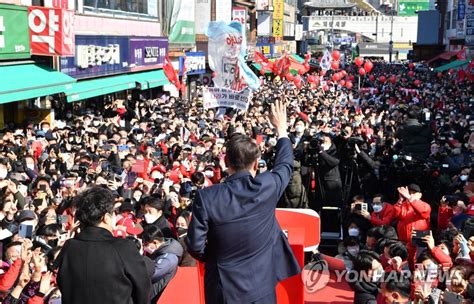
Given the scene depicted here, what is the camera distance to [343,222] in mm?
9359

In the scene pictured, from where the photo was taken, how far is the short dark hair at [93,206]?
143 inches

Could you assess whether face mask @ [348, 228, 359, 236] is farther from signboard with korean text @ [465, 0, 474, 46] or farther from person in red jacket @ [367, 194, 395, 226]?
signboard with korean text @ [465, 0, 474, 46]

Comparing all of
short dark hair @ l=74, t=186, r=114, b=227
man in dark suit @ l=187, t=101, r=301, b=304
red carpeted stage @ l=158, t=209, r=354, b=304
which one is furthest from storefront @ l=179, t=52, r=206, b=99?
man in dark suit @ l=187, t=101, r=301, b=304

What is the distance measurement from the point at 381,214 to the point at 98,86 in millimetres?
14502

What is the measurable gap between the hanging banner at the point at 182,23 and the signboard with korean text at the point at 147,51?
252 cm

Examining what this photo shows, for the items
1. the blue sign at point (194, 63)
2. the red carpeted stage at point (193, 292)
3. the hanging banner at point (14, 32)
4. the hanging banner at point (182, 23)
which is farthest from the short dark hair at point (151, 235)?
the hanging banner at point (182, 23)

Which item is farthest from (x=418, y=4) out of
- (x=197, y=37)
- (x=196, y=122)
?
(x=196, y=122)

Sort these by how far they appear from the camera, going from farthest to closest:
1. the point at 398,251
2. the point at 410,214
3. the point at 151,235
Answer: the point at 410,214 < the point at 398,251 < the point at 151,235

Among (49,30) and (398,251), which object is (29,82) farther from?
(398,251)

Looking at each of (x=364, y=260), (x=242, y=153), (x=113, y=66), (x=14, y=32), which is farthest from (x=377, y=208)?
(x=113, y=66)

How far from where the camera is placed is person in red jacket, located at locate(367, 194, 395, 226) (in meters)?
7.64

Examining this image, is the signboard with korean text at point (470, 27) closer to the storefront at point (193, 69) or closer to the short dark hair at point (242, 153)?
the storefront at point (193, 69)

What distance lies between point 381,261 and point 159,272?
2120mm

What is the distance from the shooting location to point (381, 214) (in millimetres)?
7926
